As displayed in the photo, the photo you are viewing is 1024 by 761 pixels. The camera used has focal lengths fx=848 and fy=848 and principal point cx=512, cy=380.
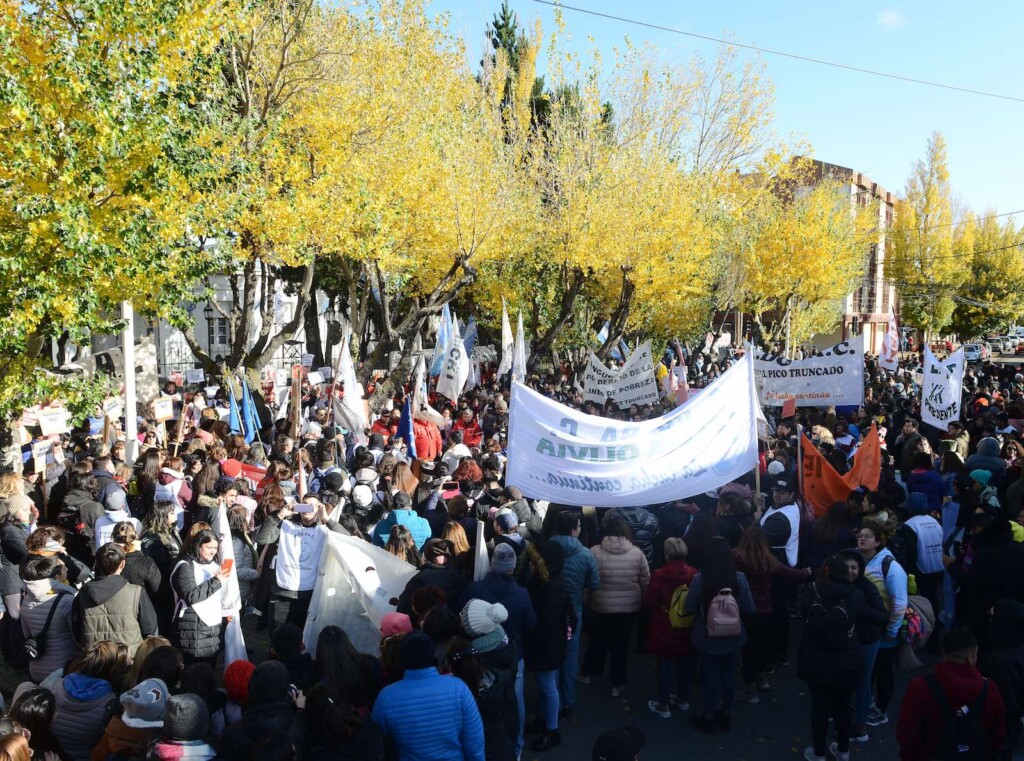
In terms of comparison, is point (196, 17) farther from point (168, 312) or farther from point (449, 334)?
point (449, 334)

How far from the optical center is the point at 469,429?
14055 mm

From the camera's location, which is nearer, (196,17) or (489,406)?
(196,17)

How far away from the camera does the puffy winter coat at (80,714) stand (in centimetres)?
436

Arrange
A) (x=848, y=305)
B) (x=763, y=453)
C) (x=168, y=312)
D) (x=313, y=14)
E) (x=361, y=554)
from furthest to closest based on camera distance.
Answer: (x=848, y=305) < (x=313, y=14) < (x=763, y=453) < (x=168, y=312) < (x=361, y=554)

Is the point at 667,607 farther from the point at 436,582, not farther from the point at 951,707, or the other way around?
the point at 951,707

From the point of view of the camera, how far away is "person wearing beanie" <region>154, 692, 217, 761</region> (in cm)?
373

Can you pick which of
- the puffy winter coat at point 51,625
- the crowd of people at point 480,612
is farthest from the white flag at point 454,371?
the puffy winter coat at point 51,625

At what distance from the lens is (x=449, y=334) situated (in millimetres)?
16906

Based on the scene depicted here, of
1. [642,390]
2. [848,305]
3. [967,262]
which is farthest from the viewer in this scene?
[848,305]

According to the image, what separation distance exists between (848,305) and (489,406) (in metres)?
52.6

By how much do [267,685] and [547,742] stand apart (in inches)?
109

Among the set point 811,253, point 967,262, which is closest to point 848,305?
point 967,262

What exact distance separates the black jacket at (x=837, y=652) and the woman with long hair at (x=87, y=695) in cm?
409

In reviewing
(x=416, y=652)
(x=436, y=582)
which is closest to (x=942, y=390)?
(x=436, y=582)
